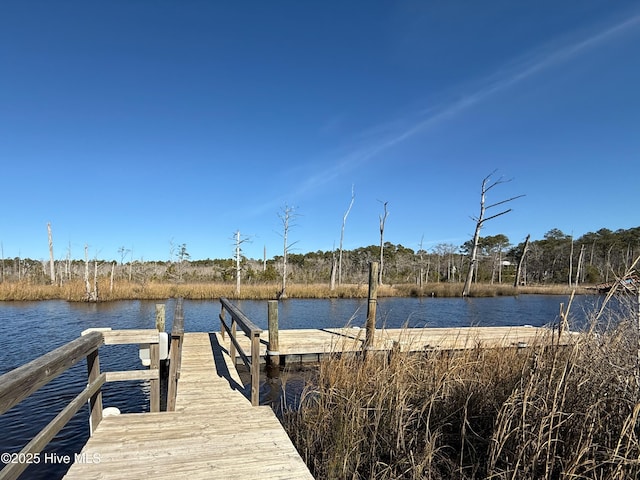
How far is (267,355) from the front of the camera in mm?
7312

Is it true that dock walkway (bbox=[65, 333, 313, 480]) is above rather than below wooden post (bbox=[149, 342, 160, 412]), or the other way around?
below

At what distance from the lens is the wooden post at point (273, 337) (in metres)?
6.94

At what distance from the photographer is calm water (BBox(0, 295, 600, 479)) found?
A: 5082 mm

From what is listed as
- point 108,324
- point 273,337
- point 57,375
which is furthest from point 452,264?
point 57,375

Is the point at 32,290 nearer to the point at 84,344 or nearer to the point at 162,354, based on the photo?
the point at 162,354

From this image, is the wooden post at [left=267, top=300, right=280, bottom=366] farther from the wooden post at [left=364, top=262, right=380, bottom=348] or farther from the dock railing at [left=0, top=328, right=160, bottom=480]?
the dock railing at [left=0, top=328, right=160, bottom=480]

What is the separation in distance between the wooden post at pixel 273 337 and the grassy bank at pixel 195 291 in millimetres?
14242

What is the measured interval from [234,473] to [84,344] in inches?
62.7

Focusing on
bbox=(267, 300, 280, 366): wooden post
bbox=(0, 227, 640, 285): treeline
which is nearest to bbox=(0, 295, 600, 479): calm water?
bbox=(267, 300, 280, 366): wooden post

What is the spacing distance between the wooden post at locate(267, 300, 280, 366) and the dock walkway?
2445 millimetres

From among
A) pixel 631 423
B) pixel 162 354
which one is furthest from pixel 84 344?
pixel 631 423

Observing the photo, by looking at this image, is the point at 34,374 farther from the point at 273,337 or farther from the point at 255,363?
the point at 273,337

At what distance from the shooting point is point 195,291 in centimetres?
2097

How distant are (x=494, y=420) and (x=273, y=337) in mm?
4701
